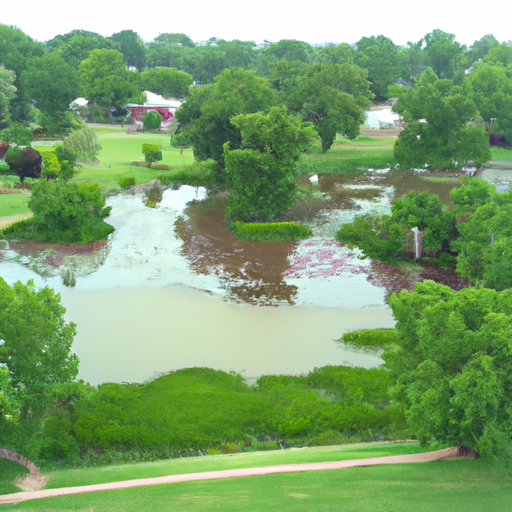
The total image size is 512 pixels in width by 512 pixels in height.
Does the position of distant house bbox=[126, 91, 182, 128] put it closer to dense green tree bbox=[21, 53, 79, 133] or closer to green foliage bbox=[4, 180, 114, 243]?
dense green tree bbox=[21, 53, 79, 133]

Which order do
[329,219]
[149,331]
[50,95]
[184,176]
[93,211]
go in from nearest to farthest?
1. [149,331]
2. [93,211]
3. [329,219]
4. [184,176]
5. [50,95]

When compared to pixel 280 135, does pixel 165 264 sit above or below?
below

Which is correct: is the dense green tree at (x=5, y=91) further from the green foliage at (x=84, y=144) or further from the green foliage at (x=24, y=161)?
the green foliage at (x=24, y=161)

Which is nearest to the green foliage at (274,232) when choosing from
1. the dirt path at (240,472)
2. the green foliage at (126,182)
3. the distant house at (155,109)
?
the green foliage at (126,182)

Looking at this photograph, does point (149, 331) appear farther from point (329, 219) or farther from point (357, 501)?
point (329, 219)

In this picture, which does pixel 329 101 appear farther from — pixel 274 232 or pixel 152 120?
pixel 152 120

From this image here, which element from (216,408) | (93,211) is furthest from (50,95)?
(216,408)
